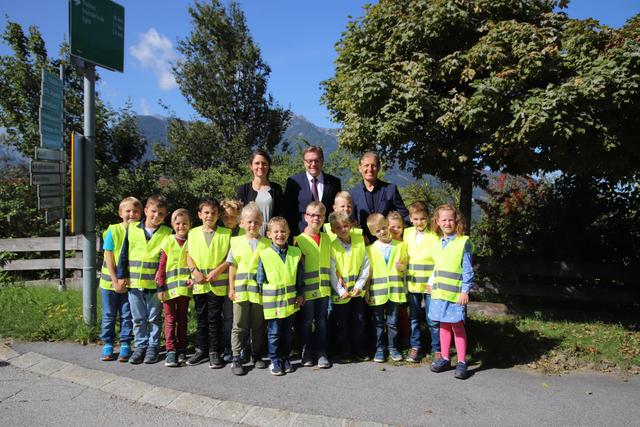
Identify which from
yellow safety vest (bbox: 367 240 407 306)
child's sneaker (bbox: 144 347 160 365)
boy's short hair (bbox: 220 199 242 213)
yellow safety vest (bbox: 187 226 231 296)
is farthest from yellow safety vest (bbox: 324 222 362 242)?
child's sneaker (bbox: 144 347 160 365)

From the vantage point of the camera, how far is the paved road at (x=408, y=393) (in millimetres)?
3576

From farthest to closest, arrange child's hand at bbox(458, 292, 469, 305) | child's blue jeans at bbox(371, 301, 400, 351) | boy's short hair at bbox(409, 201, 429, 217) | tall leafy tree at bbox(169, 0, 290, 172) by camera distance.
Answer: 1. tall leafy tree at bbox(169, 0, 290, 172)
2. boy's short hair at bbox(409, 201, 429, 217)
3. child's blue jeans at bbox(371, 301, 400, 351)
4. child's hand at bbox(458, 292, 469, 305)

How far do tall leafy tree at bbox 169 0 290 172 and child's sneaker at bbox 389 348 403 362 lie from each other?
609 inches

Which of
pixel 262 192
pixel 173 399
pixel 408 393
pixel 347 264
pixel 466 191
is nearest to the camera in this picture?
pixel 173 399

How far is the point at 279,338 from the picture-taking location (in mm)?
4539

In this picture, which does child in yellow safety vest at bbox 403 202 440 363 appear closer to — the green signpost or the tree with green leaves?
the tree with green leaves

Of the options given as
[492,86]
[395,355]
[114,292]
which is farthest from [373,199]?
[114,292]

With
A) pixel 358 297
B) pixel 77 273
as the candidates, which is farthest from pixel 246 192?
pixel 77 273

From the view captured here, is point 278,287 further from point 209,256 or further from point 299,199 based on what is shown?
point 299,199

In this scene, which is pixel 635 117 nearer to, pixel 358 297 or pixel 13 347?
→ pixel 358 297

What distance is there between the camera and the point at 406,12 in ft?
21.0

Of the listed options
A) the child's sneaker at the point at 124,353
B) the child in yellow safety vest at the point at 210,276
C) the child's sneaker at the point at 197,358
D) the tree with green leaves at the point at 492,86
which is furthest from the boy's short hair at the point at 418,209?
the child's sneaker at the point at 124,353

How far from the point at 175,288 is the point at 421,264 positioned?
104 inches

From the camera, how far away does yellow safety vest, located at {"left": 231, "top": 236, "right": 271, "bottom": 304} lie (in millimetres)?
4477
